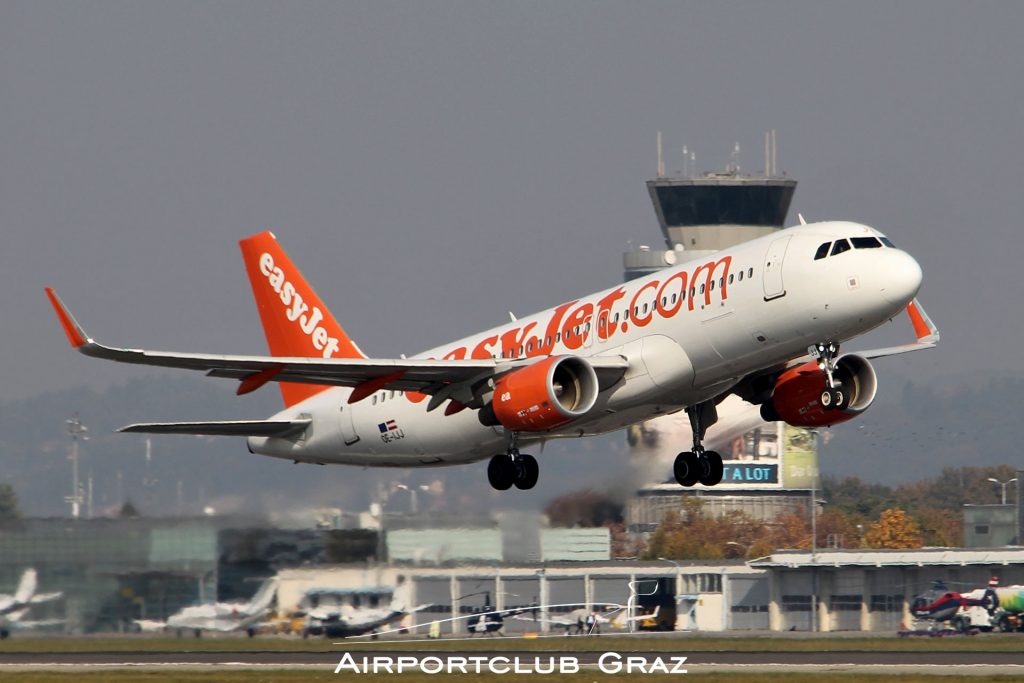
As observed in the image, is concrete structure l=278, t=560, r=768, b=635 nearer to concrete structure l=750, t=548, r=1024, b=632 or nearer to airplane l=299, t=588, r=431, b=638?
airplane l=299, t=588, r=431, b=638

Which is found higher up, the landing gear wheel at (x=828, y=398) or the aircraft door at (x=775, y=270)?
the aircraft door at (x=775, y=270)

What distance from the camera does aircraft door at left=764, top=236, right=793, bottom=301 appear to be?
36.3 m

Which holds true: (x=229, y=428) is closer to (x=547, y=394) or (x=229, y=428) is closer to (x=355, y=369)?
(x=355, y=369)

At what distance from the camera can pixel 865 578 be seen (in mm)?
79062

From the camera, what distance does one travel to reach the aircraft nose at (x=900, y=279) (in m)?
35.5

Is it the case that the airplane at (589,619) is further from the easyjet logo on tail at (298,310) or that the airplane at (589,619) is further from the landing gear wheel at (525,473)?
the landing gear wheel at (525,473)

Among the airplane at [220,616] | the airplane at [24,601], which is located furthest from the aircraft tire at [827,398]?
the airplane at [24,601]

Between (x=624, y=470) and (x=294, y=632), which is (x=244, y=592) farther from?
(x=624, y=470)

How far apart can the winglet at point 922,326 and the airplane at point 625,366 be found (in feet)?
0.12

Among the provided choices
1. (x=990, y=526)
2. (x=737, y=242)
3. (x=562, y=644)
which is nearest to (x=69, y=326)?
(x=562, y=644)

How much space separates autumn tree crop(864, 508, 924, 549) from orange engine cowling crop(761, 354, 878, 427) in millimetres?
61409

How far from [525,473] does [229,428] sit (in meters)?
8.50

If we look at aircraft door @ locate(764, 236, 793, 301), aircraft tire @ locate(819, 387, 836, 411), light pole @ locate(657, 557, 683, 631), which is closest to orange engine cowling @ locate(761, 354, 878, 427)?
aircraft tire @ locate(819, 387, 836, 411)

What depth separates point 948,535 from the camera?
104m
